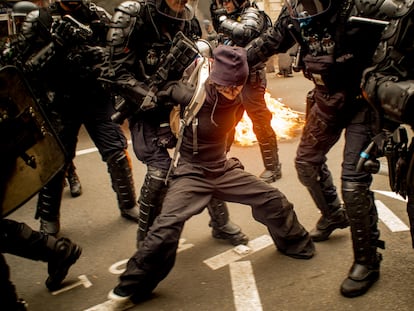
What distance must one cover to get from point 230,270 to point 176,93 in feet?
4.02

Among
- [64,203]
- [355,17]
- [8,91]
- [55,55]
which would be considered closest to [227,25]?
[55,55]

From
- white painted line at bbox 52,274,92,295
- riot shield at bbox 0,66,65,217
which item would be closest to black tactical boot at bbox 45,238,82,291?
white painted line at bbox 52,274,92,295

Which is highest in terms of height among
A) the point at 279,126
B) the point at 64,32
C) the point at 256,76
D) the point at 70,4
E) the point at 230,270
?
the point at 70,4

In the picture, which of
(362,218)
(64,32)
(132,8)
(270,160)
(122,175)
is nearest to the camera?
(362,218)

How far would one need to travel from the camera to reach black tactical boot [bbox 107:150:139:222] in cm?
390

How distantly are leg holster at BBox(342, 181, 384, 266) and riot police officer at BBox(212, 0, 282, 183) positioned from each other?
1959 mm

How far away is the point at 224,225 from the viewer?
3586 millimetres

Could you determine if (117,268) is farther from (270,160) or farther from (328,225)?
(270,160)

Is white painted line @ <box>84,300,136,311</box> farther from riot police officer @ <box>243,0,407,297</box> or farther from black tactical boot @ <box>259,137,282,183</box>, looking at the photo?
black tactical boot @ <box>259,137,282,183</box>

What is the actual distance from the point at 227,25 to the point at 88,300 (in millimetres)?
2672

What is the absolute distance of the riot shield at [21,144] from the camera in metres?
2.12

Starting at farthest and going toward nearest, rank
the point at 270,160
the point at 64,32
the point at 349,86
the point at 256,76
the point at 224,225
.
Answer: the point at 270,160
the point at 256,76
the point at 224,225
the point at 64,32
the point at 349,86

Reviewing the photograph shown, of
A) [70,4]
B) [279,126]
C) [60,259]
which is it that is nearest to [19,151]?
[60,259]

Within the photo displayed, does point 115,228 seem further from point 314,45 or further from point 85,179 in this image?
point 314,45
